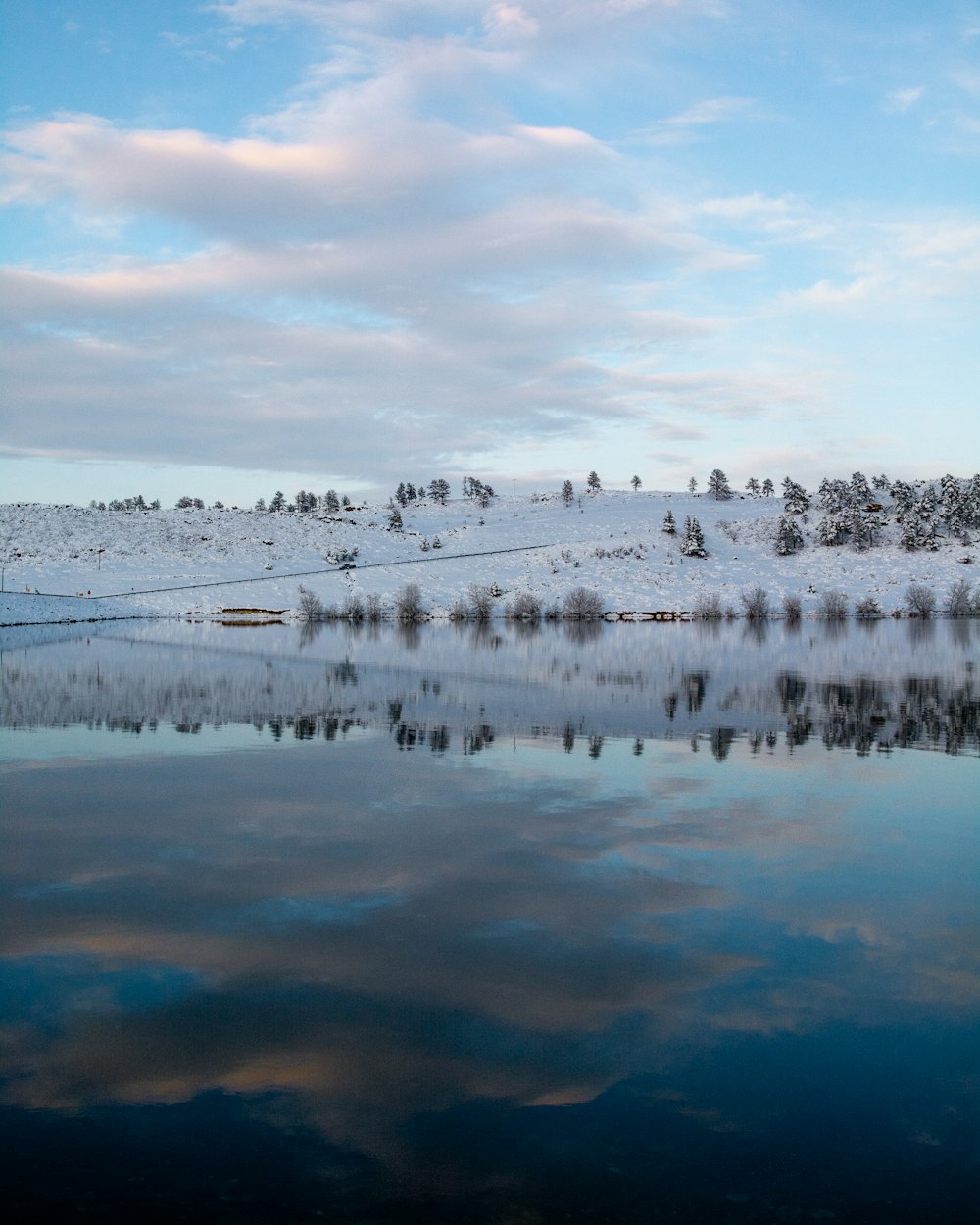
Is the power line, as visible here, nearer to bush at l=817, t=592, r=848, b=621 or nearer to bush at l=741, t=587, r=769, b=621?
bush at l=741, t=587, r=769, b=621

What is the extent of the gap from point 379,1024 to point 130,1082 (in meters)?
2.02

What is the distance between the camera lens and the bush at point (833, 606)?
10878 cm

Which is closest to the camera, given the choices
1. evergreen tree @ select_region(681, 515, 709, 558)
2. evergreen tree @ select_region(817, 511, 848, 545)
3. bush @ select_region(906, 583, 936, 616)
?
bush @ select_region(906, 583, 936, 616)

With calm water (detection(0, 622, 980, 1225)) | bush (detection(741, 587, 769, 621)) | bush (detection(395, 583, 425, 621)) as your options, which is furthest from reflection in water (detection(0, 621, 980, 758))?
bush (detection(741, 587, 769, 621))

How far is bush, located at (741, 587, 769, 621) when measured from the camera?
10912 cm

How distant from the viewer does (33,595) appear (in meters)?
99.8

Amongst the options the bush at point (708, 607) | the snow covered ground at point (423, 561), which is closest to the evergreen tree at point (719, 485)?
the snow covered ground at point (423, 561)

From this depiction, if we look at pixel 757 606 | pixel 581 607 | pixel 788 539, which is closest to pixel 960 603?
pixel 757 606

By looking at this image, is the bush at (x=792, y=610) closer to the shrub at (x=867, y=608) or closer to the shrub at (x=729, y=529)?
the shrub at (x=867, y=608)

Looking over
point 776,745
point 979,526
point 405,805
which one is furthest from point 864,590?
point 405,805

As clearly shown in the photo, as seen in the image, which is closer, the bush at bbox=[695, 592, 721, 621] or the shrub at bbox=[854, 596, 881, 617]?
the bush at bbox=[695, 592, 721, 621]

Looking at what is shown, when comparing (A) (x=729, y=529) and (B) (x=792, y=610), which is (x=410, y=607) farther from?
(A) (x=729, y=529)

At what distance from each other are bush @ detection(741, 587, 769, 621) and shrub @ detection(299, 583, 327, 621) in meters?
45.5

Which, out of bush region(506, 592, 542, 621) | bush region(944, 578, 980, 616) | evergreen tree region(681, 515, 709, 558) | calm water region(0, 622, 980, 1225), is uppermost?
evergreen tree region(681, 515, 709, 558)
